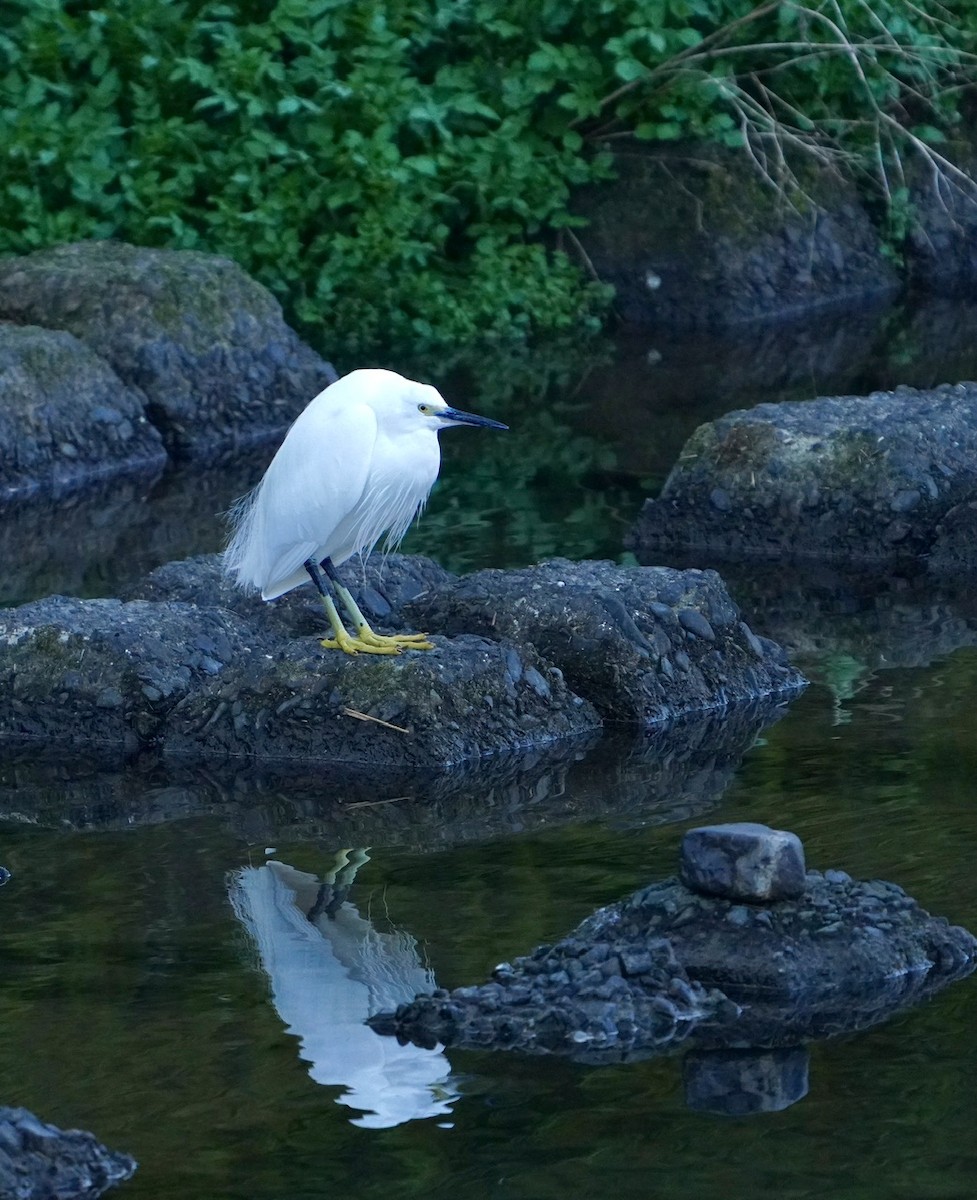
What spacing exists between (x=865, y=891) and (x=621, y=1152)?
1.00 m

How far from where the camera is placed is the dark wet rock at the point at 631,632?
22.9 ft

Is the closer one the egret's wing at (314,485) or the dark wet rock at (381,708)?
the dark wet rock at (381,708)

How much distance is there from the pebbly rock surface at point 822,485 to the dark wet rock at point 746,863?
4155mm

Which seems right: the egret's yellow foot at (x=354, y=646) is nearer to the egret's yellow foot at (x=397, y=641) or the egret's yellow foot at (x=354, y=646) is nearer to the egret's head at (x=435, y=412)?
the egret's yellow foot at (x=397, y=641)

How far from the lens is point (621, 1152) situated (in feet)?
14.0

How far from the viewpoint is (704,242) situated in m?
15.5

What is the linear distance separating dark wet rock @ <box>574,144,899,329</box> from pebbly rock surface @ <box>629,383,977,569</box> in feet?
19.5

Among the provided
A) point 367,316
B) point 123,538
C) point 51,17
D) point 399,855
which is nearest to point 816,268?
point 367,316

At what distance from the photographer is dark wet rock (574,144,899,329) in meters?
15.5

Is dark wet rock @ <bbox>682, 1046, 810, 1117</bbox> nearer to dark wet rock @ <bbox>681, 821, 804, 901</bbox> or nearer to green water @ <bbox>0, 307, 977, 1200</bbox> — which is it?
green water @ <bbox>0, 307, 977, 1200</bbox>

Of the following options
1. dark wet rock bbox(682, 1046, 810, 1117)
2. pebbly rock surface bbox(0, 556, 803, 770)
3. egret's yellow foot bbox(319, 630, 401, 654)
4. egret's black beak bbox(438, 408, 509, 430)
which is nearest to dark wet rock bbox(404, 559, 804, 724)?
pebbly rock surface bbox(0, 556, 803, 770)

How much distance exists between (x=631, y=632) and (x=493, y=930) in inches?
72.1

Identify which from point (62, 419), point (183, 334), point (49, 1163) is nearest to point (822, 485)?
point (62, 419)

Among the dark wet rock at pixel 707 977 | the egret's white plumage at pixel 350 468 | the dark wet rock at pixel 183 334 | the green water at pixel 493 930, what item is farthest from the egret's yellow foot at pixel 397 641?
the dark wet rock at pixel 183 334
